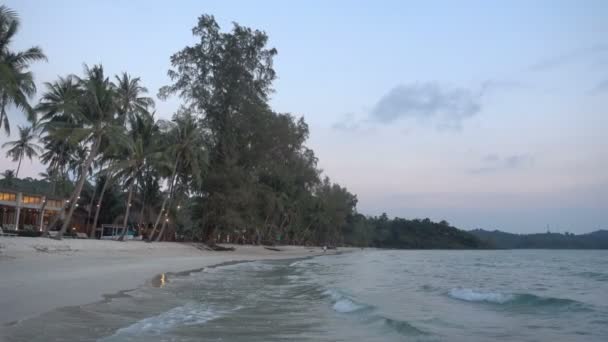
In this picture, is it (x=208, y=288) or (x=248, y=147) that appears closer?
(x=208, y=288)

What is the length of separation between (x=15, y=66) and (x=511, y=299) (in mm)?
24808

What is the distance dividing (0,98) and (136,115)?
12.1 meters

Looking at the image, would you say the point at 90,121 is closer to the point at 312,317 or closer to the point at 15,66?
the point at 15,66

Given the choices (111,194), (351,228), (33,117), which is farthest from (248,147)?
(351,228)

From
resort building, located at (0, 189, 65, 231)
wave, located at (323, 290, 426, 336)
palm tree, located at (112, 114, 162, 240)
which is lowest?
wave, located at (323, 290, 426, 336)

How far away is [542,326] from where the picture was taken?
32.0 ft

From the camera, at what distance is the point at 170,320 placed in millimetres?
8664

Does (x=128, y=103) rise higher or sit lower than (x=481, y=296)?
higher

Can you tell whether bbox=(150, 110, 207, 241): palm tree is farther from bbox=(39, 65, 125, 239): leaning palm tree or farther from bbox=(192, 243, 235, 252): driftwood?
bbox=(39, 65, 125, 239): leaning palm tree

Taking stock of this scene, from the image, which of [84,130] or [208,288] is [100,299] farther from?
[84,130]

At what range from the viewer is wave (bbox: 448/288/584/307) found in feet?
42.4

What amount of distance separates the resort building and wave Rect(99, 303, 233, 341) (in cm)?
3337

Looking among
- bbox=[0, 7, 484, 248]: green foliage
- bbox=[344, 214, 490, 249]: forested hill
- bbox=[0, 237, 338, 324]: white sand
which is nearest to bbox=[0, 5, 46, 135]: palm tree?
bbox=[0, 7, 484, 248]: green foliage

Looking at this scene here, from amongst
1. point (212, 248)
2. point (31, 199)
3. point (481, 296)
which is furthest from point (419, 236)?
point (481, 296)
